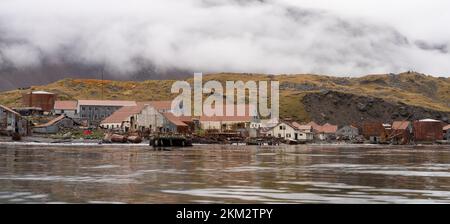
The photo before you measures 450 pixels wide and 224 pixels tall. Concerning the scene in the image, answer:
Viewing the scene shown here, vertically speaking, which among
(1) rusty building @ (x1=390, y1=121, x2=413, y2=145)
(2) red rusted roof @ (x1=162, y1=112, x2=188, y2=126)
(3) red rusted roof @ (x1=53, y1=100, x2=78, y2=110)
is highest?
(3) red rusted roof @ (x1=53, y1=100, x2=78, y2=110)

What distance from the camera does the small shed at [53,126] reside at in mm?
144850

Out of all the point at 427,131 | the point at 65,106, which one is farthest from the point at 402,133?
the point at 65,106

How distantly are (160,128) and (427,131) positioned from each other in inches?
3514

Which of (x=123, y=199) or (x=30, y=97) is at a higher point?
(x=30, y=97)

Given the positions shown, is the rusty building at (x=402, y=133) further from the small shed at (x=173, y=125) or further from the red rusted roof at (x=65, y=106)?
the red rusted roof at (x=65, y=106)

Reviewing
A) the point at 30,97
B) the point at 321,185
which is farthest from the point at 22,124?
the point at 321,185

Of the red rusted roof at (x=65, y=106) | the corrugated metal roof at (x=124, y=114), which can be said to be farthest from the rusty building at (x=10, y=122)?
the red rusted roof at (x=65, y=106)

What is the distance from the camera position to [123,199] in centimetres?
2445

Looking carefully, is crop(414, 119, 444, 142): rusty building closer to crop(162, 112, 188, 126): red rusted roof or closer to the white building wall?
crop(162, 112, 188, 126): red rusted roof

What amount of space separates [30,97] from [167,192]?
179866 millimetres

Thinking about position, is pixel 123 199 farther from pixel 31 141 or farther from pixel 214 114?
pixel 214 114

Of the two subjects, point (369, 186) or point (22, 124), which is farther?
point (22, 124)

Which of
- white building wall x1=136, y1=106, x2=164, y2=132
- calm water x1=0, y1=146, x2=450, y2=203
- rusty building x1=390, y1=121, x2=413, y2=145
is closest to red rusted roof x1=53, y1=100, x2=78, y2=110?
white building wall x1=136, y1=106, x2=164, y2=132

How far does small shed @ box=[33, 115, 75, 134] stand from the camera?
475ft
